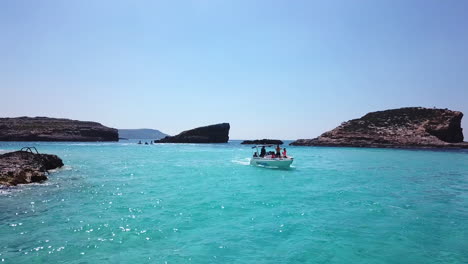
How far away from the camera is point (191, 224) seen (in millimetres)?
14289

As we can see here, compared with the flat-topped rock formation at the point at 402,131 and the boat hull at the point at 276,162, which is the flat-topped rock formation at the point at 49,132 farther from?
the boat hull at the point at 276,162

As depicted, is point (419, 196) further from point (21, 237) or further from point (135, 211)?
point (21, 237)

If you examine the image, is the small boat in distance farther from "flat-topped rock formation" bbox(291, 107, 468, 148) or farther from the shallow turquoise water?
"flat-topped rock formation" bbox(291, 107, 468, 148)

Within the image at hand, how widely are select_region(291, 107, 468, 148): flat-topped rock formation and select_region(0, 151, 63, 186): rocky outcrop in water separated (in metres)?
95.9

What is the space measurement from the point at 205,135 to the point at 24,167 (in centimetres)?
14657

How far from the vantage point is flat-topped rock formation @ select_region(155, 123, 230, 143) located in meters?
174

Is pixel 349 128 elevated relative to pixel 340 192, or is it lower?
elevated

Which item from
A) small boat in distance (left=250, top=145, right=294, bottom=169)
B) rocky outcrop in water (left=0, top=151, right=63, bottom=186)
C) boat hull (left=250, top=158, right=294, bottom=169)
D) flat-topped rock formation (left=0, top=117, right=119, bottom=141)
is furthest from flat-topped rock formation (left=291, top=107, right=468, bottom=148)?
flat-topped rock formation (left=0, top=117, right=119, bottom=141)

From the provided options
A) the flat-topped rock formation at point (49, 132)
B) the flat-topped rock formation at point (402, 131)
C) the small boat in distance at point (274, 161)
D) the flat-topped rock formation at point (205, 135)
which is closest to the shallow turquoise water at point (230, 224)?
the small boat in distance at point (274, 161)

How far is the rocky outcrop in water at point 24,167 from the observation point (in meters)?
24.3

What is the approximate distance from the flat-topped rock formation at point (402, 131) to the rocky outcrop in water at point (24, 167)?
315ft

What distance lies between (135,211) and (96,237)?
15.0 feet

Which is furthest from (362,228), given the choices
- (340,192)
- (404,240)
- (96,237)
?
(96,237)

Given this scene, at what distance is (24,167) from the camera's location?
93.4ft
